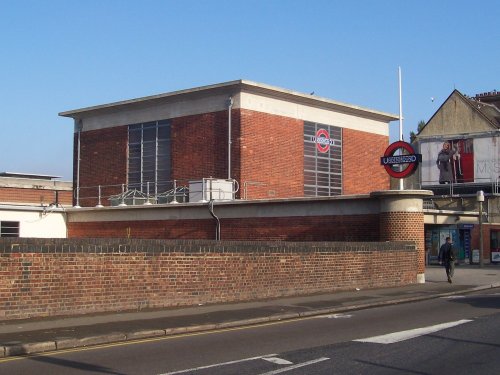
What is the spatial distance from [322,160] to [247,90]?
23.0 feet

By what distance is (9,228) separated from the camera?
3191cm

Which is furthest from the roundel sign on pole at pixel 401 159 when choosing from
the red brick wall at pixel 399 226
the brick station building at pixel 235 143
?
the brick station building at pixel 235 143

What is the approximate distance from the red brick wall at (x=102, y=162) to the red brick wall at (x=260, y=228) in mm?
6849

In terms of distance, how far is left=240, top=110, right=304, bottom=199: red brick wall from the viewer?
33.5m

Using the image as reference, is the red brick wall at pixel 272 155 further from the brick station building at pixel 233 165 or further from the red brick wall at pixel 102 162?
the red brick wall at pixel 102 162

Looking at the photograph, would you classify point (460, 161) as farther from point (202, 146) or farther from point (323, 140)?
point (202, 146)

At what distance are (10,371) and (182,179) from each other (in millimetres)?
27002

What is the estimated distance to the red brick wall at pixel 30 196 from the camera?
43.9 metres

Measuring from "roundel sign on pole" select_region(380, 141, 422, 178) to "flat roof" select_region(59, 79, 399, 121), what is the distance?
9.91 m

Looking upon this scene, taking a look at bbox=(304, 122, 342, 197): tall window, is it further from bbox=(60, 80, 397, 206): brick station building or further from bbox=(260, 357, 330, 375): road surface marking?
Result: bbox=(260, 357, 330, 375): road surface marking

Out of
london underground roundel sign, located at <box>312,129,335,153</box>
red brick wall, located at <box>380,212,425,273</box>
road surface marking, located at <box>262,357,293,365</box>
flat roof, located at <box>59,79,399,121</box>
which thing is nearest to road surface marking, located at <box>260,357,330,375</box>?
road surface marking, located at <box>262,357,293,365</box>

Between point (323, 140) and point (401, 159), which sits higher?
point (323, 140)

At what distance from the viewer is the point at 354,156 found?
3997 cm

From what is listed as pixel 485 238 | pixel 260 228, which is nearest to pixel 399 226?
pixel 260 228
